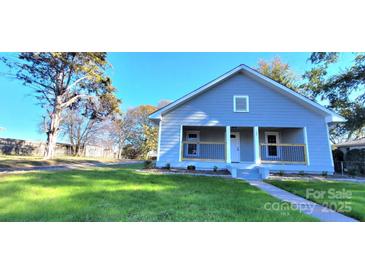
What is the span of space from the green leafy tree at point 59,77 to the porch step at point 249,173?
1232 cm

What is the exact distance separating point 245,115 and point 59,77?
1389cm

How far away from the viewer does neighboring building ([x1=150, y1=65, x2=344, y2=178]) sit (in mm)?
9023

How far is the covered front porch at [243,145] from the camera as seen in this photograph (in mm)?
9266

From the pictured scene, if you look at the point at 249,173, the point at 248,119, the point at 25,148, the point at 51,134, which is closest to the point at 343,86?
the point at 248,119

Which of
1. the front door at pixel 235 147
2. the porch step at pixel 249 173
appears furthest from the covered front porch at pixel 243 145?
the porch step at pixel 249 173

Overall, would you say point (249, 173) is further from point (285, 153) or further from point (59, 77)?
point (59, 77)

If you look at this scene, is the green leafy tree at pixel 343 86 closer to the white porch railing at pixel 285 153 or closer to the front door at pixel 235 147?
the white porch railing at pixel 285 153

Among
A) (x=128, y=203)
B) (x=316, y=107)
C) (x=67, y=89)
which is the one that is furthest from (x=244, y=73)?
(x=67, y=89)

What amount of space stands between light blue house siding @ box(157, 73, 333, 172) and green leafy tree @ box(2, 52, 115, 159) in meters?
8.39

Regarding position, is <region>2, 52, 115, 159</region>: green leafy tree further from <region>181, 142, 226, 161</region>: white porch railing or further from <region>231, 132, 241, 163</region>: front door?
<region>231, 132, 241, 163</region>: front door

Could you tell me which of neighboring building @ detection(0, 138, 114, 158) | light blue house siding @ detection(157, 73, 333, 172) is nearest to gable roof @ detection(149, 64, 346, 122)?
light blue house siding @ detection(157, 73, 333, 172)

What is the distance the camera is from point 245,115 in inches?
374
